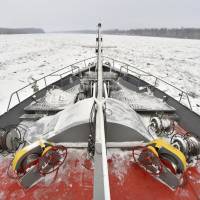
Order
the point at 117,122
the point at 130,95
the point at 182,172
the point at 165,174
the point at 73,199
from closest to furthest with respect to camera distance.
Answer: the point at 73,199, the point at 165,174, the point at 182,172, the point at 117,122, the point at 130,95

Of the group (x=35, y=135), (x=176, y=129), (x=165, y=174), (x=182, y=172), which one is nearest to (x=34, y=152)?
(x=35, y=135)

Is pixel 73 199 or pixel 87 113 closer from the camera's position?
pixel 73 199

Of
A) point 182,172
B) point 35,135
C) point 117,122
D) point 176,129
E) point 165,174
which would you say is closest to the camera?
point 165,174

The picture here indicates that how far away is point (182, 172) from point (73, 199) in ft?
5.93

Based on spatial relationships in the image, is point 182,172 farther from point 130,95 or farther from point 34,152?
point 130,95

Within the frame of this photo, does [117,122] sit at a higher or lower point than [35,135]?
higher

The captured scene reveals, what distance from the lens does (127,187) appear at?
2.66m

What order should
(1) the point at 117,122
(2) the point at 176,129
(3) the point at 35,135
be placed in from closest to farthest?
(1) the point at 117,122 → (3) the point at 35,135 → (2) the point at 176,129

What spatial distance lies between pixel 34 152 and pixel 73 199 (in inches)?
38.1

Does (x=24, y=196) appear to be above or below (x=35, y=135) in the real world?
below

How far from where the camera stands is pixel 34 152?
2863mm

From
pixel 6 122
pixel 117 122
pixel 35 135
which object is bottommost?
pixel 6 122

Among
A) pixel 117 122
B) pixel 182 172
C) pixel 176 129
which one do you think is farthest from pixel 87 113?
pixel 176 129

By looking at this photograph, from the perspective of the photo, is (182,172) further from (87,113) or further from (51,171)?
(51,171)
